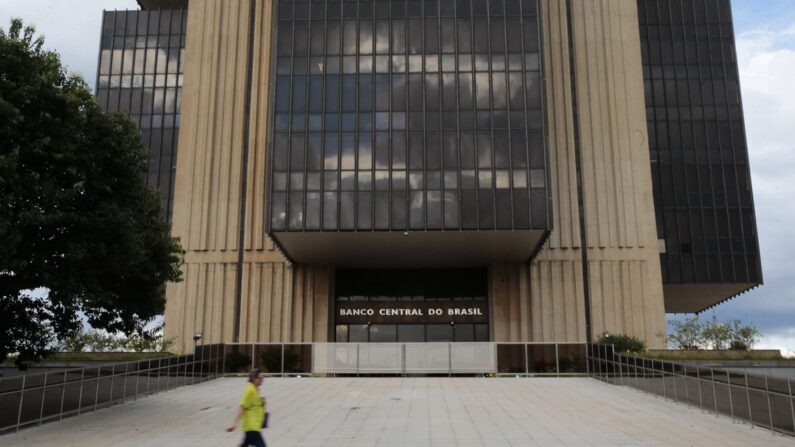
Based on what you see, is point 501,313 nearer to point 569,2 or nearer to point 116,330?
point 569,2

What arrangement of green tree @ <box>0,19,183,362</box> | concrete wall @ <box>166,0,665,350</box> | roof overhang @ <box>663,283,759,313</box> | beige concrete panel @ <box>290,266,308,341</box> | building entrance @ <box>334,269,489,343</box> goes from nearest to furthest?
green tree @ <box>0,19,183,362</box>
concrete wall @ <box>166,0,665,350</box>
beige concrete panel @ <box>290,266,308,341</box>
building entrance @ <box>334,269,489,343</box>
roof overhang @ <box>663,283,759,313</box>

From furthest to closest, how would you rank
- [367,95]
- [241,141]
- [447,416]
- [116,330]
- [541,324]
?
[241,141] < [541,324] < [367,95] < [116,330] < [447,416]

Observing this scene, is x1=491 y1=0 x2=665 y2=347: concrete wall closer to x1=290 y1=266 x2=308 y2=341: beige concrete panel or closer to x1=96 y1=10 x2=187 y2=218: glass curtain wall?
x1=290 y1=266 x2=308 y2=341: beige concrete panel

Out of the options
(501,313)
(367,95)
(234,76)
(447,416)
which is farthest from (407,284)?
(447,416)

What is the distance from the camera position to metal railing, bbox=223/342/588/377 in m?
30.7

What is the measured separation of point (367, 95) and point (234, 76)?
40.6 ft

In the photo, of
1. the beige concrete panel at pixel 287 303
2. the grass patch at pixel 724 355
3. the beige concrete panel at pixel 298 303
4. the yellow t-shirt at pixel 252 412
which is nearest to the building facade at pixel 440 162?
the beige concrete panel at pixel 298 303

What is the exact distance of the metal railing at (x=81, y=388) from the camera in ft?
48.9

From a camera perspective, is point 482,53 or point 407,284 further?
point 407,284

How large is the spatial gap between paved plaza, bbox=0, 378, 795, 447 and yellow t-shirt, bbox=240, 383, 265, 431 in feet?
11.3

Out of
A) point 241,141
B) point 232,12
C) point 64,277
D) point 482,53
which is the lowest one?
point 64,277

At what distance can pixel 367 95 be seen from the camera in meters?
36.6

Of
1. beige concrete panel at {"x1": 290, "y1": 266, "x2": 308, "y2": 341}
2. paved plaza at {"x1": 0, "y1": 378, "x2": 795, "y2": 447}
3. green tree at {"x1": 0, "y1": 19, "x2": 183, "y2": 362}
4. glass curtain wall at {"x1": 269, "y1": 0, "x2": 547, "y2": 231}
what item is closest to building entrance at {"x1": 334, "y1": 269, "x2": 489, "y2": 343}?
beige concrete panel at {"x1": 290, "y1": 266, "x2": 308, "y2": 341}

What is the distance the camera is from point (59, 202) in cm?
1780
